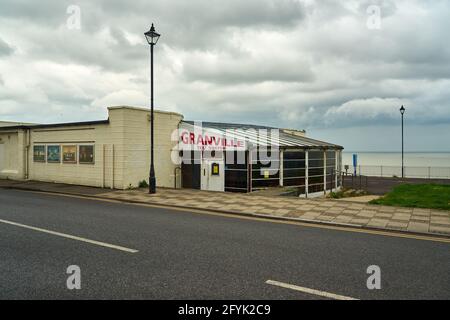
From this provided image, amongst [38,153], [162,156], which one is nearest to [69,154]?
[38,153]

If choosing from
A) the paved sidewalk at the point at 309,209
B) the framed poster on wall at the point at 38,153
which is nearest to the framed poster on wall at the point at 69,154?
the framed poster on wall at the point at 38,153

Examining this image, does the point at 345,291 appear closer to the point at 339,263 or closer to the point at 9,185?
the point at 339,263

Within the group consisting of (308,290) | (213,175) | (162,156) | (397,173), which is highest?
(162,156)

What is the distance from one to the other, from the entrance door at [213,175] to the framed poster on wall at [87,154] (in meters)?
6.23

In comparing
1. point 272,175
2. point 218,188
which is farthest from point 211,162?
point 272,175

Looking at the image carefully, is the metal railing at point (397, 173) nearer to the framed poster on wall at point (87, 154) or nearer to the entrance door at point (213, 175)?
the entrance door at point (213, 175)

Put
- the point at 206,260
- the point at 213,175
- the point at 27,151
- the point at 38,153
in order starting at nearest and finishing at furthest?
the point at 206,260 < the point at 213,175 < the point at 38,153 < the point at 27,151

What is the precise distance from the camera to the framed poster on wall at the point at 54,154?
20125 mm

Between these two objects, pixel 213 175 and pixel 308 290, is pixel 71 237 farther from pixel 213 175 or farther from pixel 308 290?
pixel 213 175

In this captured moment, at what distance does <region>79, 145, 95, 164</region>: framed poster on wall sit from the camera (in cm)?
1850

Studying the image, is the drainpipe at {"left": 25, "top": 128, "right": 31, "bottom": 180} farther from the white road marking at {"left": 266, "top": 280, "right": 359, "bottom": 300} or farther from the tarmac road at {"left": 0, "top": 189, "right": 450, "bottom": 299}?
the white road marking at {"left": 266, "top": 280, "right": 359, "bottom": 300}

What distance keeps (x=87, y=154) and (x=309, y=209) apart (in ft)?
42.7

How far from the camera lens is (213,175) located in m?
18.9

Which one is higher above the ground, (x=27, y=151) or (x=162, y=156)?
(x=27, y=151)
